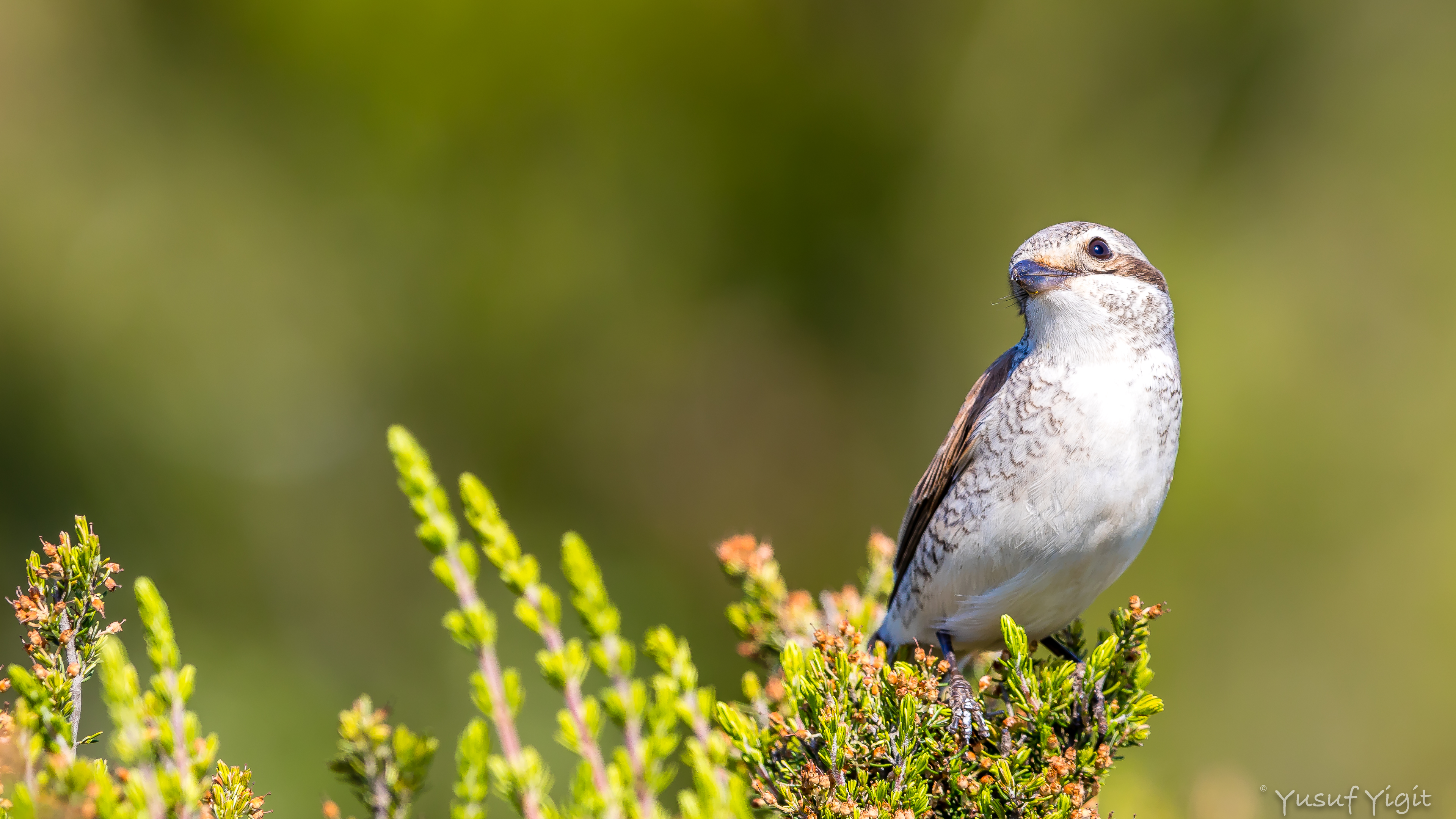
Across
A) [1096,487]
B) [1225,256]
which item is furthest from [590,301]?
[1096,487]

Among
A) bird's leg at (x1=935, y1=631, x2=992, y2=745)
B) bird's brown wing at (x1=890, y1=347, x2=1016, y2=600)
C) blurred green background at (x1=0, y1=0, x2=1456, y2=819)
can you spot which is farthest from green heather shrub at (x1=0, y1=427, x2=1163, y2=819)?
blurred green background at (x1=0, y1=0, x2=1456, y2=819)

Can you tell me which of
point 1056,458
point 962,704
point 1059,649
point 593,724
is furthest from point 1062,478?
point 593,724

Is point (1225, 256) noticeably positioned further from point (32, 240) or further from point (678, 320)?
point (32, 240)

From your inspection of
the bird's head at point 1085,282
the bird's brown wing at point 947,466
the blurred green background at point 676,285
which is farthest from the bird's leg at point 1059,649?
the blurred green background at point 676,285

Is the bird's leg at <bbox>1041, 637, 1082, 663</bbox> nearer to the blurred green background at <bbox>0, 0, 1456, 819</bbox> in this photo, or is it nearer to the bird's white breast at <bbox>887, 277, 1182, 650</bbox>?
the bird's white breast at <bbox>887, 277, 1182, 650</bbox>

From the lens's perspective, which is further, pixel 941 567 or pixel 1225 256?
pixel 1225 256

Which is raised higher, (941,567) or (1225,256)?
(1225,256)

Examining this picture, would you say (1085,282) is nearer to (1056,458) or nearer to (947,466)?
(1056,458)

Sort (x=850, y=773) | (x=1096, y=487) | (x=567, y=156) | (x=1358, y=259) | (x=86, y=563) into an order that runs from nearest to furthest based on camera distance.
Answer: (x=86, y=563), (x=850, y=773), (x=1096, y=487), (x=1358, y=259), (x=567, y=156)
